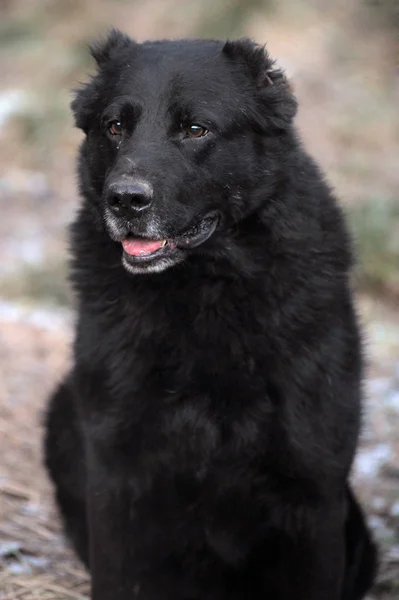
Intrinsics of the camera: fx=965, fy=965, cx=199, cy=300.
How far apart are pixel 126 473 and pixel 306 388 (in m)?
0.69

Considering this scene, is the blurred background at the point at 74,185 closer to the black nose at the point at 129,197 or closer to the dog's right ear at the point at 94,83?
the dog's right ear at the point at 94,83

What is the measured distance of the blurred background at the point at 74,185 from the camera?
4590mm

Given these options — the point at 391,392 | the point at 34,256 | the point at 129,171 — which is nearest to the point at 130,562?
the point at 129,171

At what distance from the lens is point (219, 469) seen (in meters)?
3.35

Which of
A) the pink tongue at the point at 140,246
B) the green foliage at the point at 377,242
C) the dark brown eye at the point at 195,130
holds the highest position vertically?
the dark brown eye at the point at 195,130

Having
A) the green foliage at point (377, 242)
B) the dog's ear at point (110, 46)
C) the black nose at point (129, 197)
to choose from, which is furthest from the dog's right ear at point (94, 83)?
the green foliage at point (377, 242)

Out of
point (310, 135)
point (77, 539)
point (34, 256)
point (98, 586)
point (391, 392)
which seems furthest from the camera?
point (310, 135)

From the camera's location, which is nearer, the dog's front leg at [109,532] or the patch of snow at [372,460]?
the dog's front leg at [109,532]

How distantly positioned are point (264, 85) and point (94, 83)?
638mm

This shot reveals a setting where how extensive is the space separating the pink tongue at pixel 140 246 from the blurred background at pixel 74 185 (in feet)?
3.12

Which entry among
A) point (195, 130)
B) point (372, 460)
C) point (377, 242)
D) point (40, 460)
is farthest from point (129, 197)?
point (377, 242)

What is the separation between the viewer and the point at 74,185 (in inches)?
410

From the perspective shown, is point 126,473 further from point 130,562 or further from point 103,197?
point 103,197

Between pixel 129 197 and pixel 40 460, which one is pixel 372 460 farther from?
pixel 129 197
